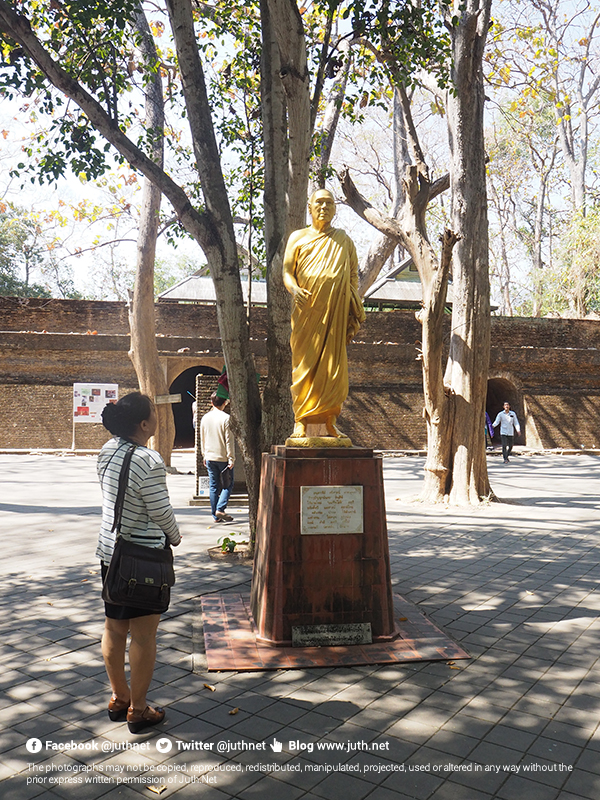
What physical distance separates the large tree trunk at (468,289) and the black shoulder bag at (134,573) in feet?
25.9

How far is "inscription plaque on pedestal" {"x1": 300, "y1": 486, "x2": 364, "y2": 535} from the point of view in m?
4.18

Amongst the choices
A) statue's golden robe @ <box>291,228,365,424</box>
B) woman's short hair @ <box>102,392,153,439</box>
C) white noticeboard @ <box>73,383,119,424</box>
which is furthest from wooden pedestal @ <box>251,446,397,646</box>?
white noticeboard @ <box>73,383,119,424</box>

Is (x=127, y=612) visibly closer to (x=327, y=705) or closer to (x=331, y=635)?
(x=327, y=705)

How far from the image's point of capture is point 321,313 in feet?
15.0

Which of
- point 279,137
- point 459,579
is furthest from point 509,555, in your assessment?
point 279,137

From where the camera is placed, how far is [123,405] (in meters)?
3.09

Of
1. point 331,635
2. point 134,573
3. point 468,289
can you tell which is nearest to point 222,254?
point 331,635

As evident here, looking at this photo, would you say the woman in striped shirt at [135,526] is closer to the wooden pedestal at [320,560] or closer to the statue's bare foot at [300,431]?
the wooden pedestal at [320,560]

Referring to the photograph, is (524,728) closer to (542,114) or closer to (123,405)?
(123,405)

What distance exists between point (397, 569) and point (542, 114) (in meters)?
29.5

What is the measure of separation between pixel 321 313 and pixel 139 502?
82.7 inches

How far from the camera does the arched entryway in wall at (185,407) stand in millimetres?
24672

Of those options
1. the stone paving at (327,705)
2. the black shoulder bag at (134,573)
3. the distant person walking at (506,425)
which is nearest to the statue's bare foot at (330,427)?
the stone paving at (327,705)

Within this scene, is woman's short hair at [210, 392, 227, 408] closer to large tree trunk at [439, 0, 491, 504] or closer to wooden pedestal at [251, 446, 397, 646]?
large tree trunk at [439, 0, 491, 504]
